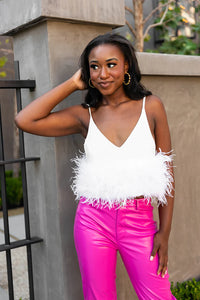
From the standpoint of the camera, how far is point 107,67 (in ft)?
6.12

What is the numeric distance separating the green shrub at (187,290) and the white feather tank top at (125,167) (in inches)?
55.1

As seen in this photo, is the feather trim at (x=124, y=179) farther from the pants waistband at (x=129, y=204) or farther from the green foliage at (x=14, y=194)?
the green foliage at (x=14, y=194)

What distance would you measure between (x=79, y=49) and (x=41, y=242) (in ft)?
4.60

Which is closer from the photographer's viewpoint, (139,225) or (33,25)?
(139,225)

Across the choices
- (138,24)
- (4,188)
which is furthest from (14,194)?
(4,188)

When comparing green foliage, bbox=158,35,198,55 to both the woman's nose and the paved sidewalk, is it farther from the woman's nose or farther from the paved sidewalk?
the woman's nose

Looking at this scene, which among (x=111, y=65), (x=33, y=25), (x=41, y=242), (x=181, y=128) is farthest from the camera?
(x=181, y=128)

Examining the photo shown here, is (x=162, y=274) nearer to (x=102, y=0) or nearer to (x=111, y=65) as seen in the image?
(x=111, y=65)

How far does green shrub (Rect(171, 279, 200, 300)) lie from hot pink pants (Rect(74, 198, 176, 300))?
1180 millimetres

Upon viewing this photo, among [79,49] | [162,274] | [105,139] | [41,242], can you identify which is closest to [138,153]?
[105,139]

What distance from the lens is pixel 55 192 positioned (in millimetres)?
2395

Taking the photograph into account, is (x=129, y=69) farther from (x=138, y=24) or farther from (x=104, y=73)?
(x=138, y=24)

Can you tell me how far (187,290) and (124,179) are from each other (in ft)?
5.47

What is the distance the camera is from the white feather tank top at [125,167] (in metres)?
1.90
